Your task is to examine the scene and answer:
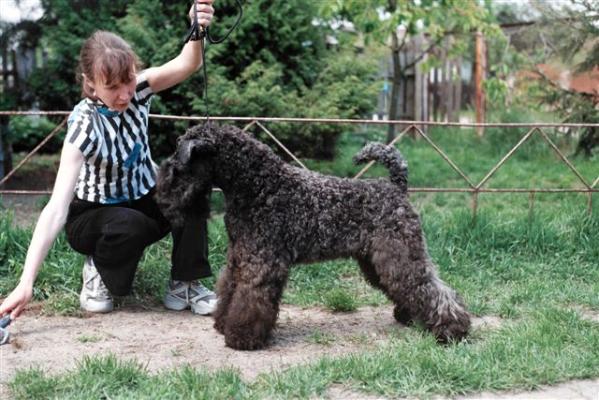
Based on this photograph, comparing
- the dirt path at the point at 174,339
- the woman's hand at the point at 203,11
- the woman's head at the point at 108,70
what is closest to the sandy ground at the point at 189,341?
the dirt path at the point at 174,339

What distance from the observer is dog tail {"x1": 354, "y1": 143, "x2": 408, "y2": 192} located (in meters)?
3.55

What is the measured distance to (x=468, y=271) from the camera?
4.94 meters

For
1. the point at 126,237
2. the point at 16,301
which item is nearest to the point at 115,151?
the point at 126,237

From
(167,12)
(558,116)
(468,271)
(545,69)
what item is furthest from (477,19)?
(468,271)

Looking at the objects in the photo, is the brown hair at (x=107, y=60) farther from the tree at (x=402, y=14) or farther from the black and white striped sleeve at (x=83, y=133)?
the tree at (x=402, y=14)

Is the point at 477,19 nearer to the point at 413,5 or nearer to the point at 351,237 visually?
the point at 413,5

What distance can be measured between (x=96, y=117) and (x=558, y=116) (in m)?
6.63

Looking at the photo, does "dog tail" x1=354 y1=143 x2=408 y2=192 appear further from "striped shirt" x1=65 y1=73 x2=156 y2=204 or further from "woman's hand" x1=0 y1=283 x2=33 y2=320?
"woman's hand" x1=0 y1=283 x2=33 y2=320

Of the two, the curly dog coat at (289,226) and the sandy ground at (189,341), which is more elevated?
the curly dog coat at (289,226)

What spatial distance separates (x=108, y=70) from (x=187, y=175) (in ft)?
2.56

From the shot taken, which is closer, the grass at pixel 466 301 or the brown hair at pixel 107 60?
the grass at pixel 466 301

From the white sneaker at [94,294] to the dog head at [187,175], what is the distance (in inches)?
36.4

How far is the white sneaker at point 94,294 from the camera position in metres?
4.05

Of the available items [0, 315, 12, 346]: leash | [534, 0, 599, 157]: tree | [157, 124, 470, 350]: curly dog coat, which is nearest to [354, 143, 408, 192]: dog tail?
[157, 124, 470, 350]: curly dog coat
